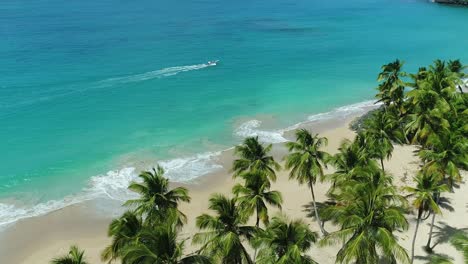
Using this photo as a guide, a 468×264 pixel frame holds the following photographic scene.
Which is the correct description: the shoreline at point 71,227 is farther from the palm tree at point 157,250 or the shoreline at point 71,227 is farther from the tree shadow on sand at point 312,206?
the palm tree at point 157,250

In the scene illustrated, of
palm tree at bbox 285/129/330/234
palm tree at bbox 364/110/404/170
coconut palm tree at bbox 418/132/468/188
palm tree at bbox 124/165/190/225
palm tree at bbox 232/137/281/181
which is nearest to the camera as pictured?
palm tree at bbox 124/165/190/225

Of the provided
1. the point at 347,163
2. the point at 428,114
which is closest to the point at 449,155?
the point at 347,163

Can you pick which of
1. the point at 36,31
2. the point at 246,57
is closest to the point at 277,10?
the point at 246,57

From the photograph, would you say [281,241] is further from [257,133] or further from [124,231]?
[257,133]

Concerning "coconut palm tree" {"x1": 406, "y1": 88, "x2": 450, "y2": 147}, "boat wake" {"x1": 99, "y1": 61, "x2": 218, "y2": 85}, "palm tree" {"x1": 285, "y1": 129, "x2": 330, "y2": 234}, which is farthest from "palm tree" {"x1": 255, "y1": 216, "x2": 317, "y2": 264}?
"boat wake" {"x1": 99, "y1": 61, "x2": 218, "y2": 85}

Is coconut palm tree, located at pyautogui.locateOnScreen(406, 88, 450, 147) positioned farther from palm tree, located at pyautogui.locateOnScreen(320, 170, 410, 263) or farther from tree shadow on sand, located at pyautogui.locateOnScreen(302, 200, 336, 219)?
palm tree, located at pyautogui.locateOnScreen(320, 170, 410, 263)

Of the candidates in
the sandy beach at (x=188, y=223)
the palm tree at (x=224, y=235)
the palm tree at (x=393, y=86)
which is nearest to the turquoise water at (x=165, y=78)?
the sandy beach at (x=188, y=223)
